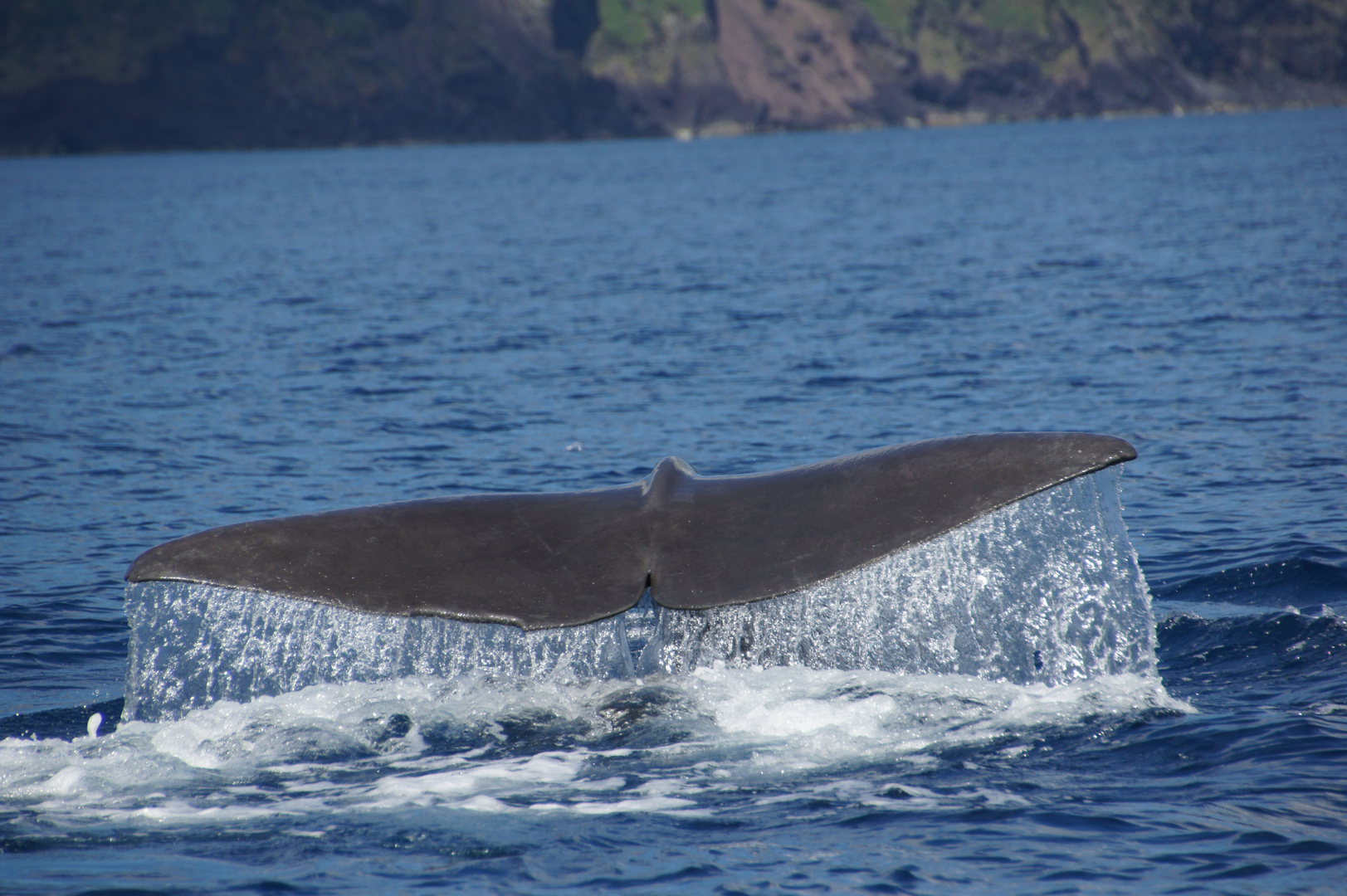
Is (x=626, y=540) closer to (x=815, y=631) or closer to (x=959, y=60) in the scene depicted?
(x=815, y=631)

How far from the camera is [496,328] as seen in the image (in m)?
24.8

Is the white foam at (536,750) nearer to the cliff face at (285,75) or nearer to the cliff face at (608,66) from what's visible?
the cliff face at (285,75)

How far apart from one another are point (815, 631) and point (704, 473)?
25.5 feet

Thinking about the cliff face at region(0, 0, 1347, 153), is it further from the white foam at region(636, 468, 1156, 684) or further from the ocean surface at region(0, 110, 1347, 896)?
the white foam at region(636, 468, 1156, 684)

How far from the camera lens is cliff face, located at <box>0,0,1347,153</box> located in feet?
494

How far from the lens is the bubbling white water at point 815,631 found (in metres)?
5.68

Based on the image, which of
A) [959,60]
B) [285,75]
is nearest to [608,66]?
[285,75]

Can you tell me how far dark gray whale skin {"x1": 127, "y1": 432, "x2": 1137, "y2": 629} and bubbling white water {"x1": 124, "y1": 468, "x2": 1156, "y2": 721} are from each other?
0.37m

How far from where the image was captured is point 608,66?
174 meters

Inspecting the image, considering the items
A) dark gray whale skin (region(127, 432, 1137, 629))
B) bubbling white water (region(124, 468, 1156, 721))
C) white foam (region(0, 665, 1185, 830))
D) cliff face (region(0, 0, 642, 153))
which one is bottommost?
white foam (region(0, 665, 1185, 830))

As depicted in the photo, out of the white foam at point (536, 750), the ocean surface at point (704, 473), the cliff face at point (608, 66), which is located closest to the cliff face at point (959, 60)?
the cliff face at point (608, 66)

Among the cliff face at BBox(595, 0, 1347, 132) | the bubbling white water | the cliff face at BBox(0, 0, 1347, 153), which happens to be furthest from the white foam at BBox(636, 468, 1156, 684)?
the cliff face at BBox(595, 0, 1347, 132)

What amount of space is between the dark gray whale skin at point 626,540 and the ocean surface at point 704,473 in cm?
58

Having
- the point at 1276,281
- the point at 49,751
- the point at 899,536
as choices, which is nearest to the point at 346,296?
the point at 1276,281
